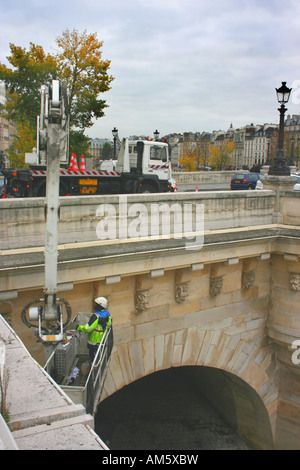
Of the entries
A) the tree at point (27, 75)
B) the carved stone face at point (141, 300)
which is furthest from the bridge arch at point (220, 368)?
the tree at point (27, 75)

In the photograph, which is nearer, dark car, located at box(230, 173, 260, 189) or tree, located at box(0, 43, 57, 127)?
tree, located at box(0, 43, 57, 127)

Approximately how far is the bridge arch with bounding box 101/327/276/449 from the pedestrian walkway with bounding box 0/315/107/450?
16.8ft

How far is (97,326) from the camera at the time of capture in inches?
272

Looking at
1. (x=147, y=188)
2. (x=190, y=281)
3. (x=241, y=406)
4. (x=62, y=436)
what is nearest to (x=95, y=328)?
(x=190, y=281)

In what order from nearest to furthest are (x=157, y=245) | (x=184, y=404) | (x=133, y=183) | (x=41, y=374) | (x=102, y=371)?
1. (x=41, y=374)
2. (x=102, y=371)
3. (x=157, y=245)
4. (x=184, y=404)
5. (x=133, y=183)

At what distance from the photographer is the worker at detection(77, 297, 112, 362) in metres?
6.89

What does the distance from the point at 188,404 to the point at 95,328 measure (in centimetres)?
961

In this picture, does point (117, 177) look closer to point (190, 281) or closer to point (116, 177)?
point (116, 177)

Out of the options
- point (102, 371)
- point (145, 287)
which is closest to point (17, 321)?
point (102, 371)

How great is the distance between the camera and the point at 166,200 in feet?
29.6

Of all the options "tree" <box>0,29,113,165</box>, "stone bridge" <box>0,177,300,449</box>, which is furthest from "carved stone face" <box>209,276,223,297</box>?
"tree" <box>0,29,113,165</box>

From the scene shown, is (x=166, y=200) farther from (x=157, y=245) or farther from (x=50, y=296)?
(x=50, y=296)

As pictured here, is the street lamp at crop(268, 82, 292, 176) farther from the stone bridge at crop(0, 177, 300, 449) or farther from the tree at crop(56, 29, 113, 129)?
the tree at crop(56, 29, 113, 129)

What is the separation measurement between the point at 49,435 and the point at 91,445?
1.14 ft
